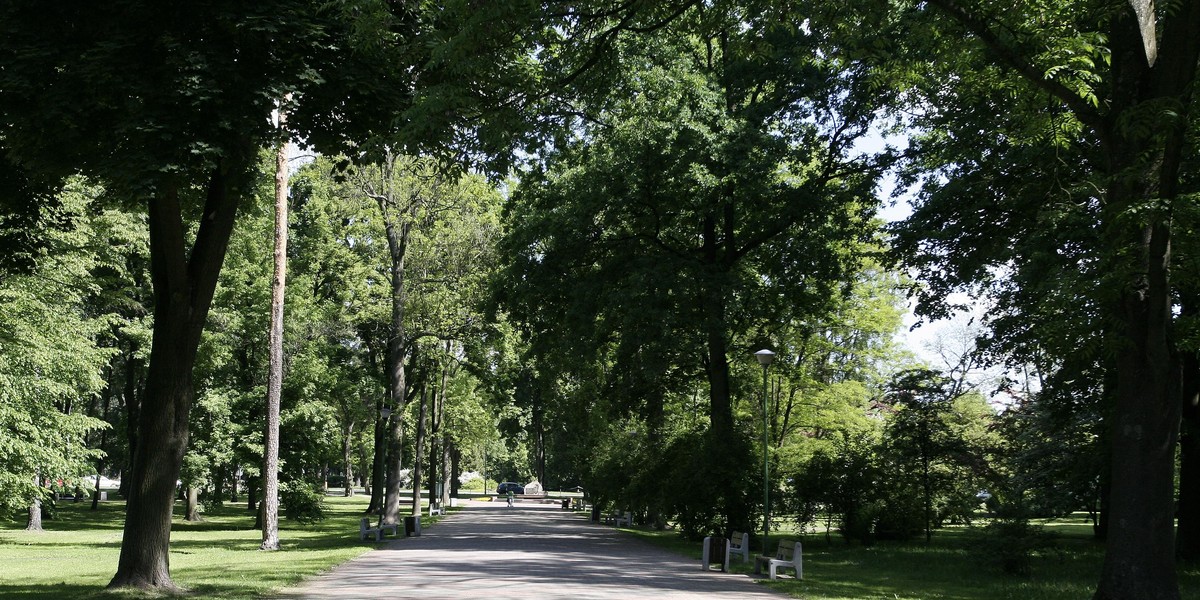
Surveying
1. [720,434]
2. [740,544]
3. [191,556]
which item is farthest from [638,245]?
[191,556]

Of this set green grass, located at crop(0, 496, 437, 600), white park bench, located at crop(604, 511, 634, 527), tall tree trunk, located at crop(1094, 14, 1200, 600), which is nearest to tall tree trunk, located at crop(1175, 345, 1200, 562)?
tall tree trunk, located at crop(1094, 14, 1200, 600)

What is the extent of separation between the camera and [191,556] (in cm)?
2086

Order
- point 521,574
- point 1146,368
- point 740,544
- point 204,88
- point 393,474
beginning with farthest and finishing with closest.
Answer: point 393,474 → point 740,544 → point 521,574 → point 1146,368 → point 204,88

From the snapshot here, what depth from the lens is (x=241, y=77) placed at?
11961mm

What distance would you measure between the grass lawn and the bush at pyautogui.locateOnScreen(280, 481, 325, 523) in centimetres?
1230

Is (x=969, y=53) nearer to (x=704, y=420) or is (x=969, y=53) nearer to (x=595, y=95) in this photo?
(x=595, y=95)

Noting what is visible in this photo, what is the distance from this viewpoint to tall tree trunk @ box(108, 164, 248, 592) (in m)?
13.6

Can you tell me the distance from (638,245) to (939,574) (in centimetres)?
1169

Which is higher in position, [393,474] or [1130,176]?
[1130,176]

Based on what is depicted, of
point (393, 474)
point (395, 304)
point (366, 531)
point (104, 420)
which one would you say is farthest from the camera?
point (104, 420)

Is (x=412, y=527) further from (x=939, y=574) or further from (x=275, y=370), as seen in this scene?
(x=939, y=574)

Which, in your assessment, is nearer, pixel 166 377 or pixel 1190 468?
pixel 166 377

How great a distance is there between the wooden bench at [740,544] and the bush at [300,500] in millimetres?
15420

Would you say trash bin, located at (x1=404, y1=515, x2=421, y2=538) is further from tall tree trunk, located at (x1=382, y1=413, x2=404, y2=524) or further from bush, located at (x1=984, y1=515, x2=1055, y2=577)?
bush, located at (x1=984, y1=515, x2=1055, y2=577)
